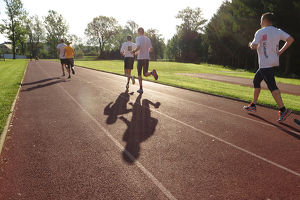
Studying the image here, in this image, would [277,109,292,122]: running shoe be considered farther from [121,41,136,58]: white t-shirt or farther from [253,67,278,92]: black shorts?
[121,41,136,58]: white t-shirt

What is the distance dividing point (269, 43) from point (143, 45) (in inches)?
189

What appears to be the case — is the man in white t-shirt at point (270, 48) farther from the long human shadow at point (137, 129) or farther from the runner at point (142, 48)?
the runner at point (142, 48)

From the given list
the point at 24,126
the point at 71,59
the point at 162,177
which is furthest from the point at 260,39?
the point at 71,59

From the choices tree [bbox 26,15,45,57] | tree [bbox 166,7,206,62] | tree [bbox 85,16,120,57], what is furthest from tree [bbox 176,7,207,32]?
tree [bbox 26,15,45,57]

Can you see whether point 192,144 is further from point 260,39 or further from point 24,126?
point 24,126

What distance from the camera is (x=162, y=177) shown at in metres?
2.80

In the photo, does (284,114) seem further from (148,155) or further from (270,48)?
(148,155)

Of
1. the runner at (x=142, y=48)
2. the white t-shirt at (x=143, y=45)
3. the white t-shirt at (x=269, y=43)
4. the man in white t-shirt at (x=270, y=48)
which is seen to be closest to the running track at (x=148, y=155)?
the man in white t-shirt at (x=270, y=48)

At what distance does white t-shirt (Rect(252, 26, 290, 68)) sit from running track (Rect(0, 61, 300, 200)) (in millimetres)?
1544

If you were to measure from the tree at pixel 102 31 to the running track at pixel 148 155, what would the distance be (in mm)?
77357

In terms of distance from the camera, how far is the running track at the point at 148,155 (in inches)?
101

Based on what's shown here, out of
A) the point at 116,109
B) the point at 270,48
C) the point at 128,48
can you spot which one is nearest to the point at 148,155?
the point at 116,109

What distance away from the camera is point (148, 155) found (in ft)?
11.3

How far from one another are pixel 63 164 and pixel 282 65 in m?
35.7
